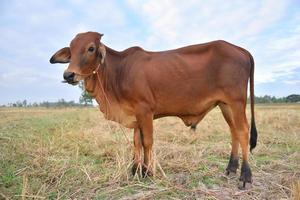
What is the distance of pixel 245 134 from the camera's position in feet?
16.3

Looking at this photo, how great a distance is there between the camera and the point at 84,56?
507 centimetres

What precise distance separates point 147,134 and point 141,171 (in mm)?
536

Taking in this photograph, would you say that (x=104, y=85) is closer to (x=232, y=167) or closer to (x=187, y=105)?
(x=187, y=105)

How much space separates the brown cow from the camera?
16.4 ft

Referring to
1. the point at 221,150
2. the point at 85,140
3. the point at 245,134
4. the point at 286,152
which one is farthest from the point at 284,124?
the point at 245,134

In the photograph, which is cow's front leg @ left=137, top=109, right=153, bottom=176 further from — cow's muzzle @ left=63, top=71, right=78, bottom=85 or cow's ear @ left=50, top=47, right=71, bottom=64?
cow's ear @ left=50, top=47, right=71, bottom=64

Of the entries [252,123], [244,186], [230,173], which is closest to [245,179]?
[244,186]

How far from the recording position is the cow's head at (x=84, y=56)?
4.91 m

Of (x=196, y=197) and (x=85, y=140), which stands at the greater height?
(x=85, y=140)

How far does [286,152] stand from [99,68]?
14.4ft

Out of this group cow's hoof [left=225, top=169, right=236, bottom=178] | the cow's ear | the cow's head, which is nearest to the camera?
the cow's head

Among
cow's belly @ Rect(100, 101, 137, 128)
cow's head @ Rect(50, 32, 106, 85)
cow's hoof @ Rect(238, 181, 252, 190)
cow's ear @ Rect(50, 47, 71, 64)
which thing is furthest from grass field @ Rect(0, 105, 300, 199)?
cow's ear @ Rect(50, 47, 71, 64)

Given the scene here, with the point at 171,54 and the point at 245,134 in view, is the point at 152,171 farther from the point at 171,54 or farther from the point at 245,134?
the point at 171,54

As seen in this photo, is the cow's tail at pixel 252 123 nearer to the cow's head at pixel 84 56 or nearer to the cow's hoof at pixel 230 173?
the cow's hoof at pixel 230 173
